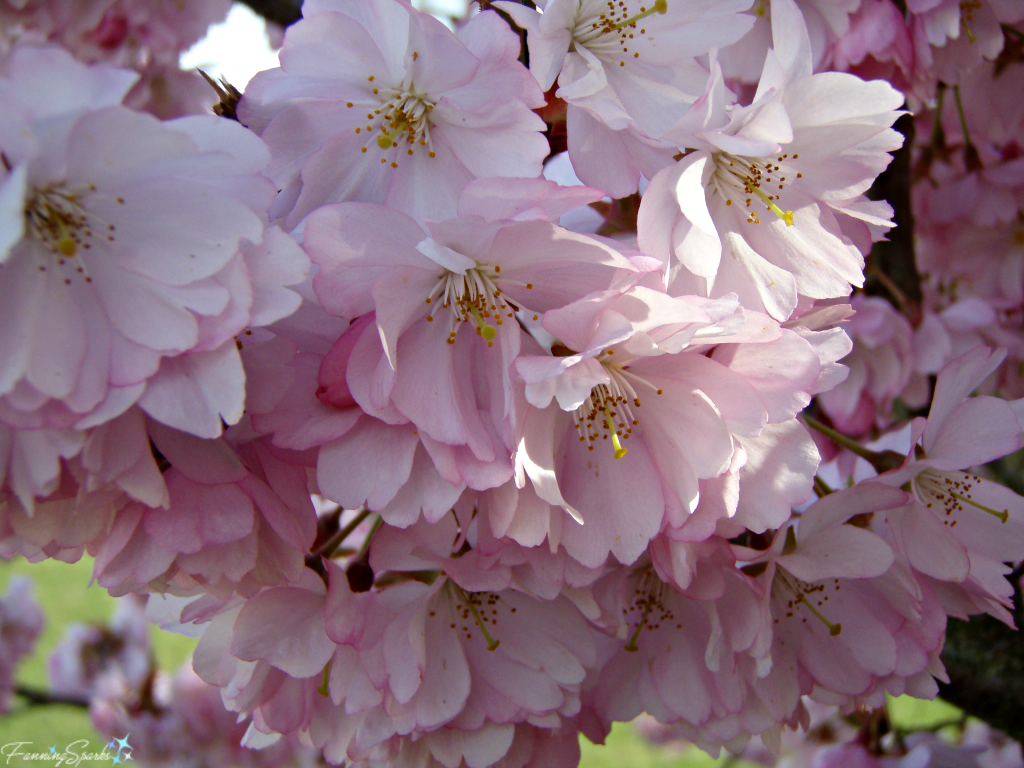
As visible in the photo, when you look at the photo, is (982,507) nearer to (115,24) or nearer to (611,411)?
(611,411)

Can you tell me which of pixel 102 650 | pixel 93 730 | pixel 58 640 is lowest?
pixel 58 640

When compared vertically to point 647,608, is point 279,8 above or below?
above

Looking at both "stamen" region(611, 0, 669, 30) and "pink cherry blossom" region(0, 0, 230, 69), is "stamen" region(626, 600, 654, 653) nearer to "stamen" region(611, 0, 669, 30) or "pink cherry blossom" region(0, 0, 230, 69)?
"stamen" region(611, 0, 669, 30)

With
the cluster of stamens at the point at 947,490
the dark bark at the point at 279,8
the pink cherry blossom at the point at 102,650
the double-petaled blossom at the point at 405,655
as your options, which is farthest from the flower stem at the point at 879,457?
the pink cherry blossom at the point at 102,650

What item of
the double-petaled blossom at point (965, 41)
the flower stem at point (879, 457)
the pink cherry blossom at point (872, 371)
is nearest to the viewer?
the flower stem at point (879, 457)

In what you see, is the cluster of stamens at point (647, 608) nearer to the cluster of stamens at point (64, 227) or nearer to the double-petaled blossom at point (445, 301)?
the double-petaled blossom at point (445, 301)

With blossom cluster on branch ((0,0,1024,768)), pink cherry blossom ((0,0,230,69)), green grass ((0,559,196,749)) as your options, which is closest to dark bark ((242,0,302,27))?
pink cherry blossom ((0,0,230,69))

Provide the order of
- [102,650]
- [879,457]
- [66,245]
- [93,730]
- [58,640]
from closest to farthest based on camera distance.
A: [66,245] < [879,457] < [102,650] < [93,730] < [58,640]

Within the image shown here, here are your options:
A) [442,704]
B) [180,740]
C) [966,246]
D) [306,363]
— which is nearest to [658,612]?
[442,704]

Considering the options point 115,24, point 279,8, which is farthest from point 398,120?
point 115,24
